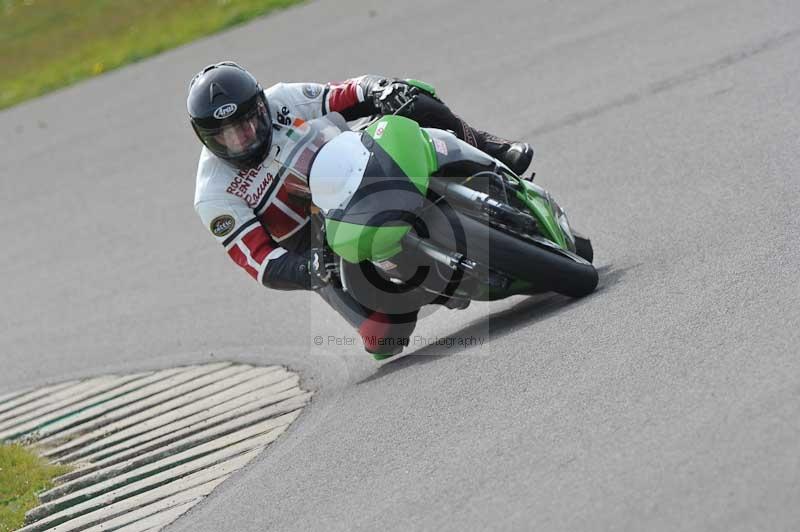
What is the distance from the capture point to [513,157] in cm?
654

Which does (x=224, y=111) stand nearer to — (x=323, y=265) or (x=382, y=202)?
(x=323, y=265)

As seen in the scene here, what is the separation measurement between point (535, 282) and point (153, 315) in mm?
3817

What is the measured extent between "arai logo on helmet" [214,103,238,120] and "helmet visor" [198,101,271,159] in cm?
6

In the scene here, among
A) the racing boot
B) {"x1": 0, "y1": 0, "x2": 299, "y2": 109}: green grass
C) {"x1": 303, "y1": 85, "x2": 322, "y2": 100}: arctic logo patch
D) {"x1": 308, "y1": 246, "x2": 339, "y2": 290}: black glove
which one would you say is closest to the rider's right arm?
{"x1": 308, "y1": 246, "x2": 339, "y2": 290}: black glove

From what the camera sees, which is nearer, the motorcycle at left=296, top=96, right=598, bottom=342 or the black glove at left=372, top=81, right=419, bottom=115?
the motorcycle at left=296, top=96, right=598, bottom=342

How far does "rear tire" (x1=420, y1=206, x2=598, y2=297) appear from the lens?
545 centimetres

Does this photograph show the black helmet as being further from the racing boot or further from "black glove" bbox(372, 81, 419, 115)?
the racing boot

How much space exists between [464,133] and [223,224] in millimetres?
1391

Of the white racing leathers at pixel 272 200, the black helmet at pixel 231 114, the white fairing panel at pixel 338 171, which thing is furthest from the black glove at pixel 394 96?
the white fairing panel at pixel 338 171

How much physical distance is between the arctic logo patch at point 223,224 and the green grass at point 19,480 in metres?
1.47

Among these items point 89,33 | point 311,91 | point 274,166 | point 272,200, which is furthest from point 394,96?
point 89,33

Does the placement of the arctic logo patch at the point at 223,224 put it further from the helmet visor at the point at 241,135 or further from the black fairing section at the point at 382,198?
the black fairing section at the point at 382,198

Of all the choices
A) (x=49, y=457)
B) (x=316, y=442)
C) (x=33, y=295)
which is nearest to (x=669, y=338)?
(x=316, y=442)

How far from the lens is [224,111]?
6027 mm
